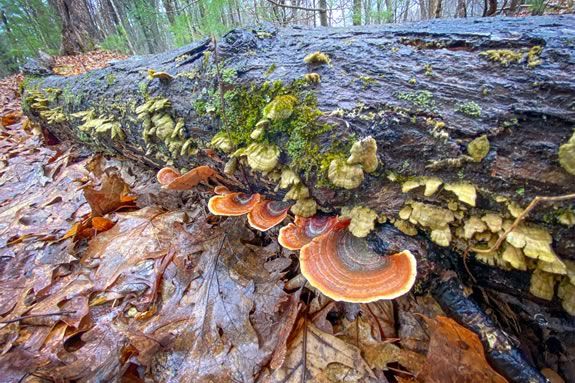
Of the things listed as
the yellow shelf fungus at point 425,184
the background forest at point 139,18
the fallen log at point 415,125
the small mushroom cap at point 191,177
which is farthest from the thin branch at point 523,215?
the background forest at point 139,18

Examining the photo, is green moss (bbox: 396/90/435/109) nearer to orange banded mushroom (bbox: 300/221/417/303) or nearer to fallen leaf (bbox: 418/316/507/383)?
orange banded mushroom (bbox: 300/221/417/303)

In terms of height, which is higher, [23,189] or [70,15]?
[70,15]

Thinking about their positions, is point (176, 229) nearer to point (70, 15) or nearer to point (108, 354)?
point (108, 354)

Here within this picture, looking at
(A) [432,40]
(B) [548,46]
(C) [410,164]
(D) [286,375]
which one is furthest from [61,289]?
(B) [548,46]

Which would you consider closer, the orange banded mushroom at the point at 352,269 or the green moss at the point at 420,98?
the orange banded mushroom at the point at 352,269

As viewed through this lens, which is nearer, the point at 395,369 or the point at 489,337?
the point at 489,337

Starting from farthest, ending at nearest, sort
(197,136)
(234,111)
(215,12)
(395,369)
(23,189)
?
(215,12) → (23,189) → (197,136) → (234,111) → (395,369)

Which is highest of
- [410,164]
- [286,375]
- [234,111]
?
[234,111]

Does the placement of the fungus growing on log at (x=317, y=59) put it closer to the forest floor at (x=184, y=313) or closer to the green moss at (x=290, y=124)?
the green moss at (x=290, y=124)
